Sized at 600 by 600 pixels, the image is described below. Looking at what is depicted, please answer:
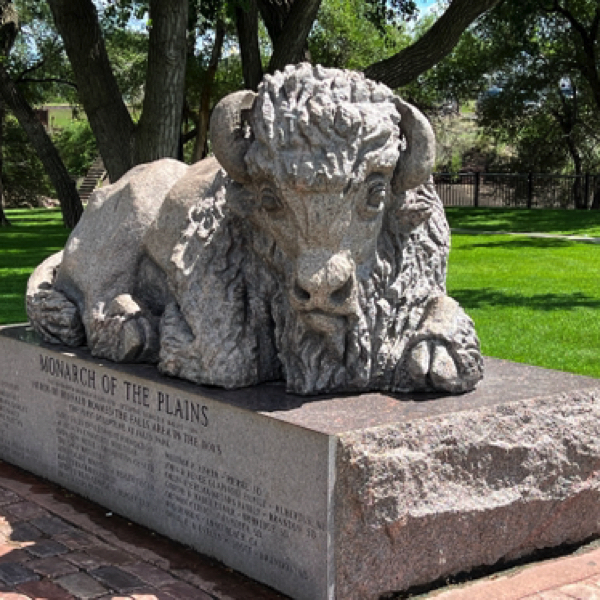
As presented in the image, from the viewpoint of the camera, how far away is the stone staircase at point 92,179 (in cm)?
4260

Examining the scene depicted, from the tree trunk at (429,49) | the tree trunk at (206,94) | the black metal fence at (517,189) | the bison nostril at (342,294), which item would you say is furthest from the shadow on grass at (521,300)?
the black metal fence at (517,189)

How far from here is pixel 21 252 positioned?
18.4 m

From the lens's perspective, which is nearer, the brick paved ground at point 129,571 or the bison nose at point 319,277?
the bison nose at point 319,277

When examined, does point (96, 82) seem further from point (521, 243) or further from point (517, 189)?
point (517, 189)

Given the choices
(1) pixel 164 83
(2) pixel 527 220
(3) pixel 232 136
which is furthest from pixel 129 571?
(2) pixel 527 220

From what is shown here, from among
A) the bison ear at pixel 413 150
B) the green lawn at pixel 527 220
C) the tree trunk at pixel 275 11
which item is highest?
the tree trunk at pixel 275 11

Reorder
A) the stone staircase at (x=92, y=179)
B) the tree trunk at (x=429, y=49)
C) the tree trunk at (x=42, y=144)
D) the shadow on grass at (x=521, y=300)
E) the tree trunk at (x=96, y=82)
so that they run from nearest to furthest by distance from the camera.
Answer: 1. the shadow on grass at (x=521, y=300)
2. the tree trunk at (x=96, y=82)
3. the tree trunk at (x=429, y=49)
4. the tree trunk at (x=42, y=144)
5. the stone staircase at (x=92, y=179)

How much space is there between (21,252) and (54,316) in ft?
43.2

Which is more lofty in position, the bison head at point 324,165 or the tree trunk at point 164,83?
the tree trunk at point 164,83

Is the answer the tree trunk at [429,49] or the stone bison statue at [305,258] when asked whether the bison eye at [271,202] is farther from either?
the tree trunk at [429,49]

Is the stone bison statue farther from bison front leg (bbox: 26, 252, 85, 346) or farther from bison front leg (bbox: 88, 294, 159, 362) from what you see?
bison front leg (bbox: 26, 252, 85, 346)

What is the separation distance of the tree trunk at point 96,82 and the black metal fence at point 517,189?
21.6m

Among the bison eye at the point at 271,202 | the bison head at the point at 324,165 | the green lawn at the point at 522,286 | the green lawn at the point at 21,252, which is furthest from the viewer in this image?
the green lawn at the point at 21,252

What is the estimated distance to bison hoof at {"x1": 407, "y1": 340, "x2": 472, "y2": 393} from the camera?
176 inches
